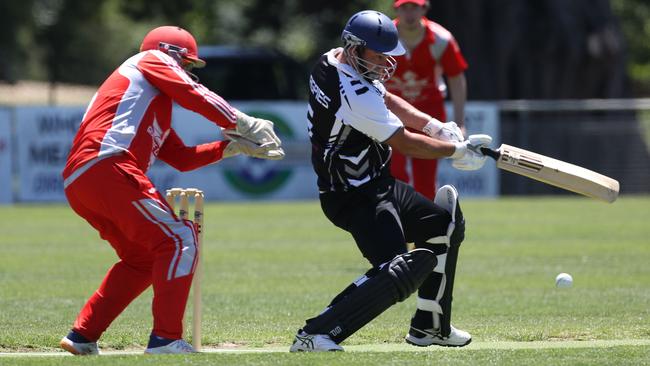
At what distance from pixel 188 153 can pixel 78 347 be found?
1.35 m

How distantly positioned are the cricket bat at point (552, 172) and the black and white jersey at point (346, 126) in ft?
2.16

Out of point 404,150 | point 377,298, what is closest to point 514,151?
point 404,150

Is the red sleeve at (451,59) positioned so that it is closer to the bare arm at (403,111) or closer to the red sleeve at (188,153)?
the bare arm at (403,111)

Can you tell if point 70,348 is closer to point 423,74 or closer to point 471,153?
point 471,153

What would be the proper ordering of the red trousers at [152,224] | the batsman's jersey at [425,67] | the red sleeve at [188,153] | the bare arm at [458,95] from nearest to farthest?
the red trousers at [152,224], the red sleeve at [188,153], the batsman's jersey at [425,67], the bare arm at [458,95]

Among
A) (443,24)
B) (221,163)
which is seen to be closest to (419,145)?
(221,163)

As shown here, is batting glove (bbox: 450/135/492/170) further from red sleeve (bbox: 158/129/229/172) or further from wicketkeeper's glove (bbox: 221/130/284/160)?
red sleeve (bbox: 158/129/229/172)

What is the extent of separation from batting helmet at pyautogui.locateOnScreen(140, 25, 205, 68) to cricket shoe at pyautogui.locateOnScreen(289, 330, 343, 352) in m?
1.75

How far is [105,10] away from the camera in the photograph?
4766 centimetres

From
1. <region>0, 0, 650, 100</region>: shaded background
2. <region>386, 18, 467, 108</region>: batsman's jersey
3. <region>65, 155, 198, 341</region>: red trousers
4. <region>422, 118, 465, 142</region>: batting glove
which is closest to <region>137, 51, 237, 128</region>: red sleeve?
<region>65, 155, 198, 341</region>: red trousers

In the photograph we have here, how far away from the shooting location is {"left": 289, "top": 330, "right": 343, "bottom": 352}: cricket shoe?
6348 millimetres

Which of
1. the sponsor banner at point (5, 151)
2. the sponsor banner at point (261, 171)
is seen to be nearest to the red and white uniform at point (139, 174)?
the sponsor banner at point (261, 171)

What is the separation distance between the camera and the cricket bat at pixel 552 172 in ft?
21.7

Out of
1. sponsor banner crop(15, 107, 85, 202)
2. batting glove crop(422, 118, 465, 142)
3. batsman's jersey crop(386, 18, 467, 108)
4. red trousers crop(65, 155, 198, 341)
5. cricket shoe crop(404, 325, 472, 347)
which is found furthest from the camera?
sponsor banner crop(15, 107, 85, 202)
